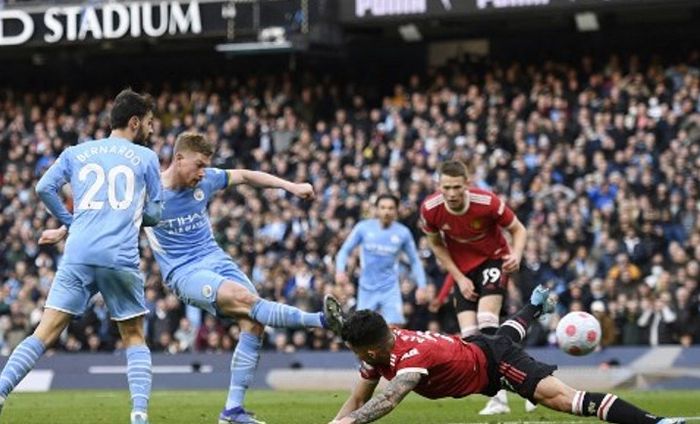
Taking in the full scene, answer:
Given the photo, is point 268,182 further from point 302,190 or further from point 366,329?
point 366,329

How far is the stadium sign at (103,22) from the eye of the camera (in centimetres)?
3153

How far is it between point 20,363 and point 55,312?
438 mm

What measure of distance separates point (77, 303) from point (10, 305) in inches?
700

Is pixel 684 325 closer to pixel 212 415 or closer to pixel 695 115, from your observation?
pixel 695 115

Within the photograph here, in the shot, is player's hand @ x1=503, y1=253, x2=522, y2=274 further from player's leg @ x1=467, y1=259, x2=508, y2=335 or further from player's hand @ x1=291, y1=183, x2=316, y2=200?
player's hand @ x1=291, y1=183, x2=316, y2=200

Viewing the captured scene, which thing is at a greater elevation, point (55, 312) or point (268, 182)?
point (268, 182)

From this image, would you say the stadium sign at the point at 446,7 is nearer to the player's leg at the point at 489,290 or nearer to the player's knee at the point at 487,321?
the player's leg at the point at 489,290

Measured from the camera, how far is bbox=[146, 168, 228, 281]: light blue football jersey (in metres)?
12.2

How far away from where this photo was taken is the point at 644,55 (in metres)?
30.5

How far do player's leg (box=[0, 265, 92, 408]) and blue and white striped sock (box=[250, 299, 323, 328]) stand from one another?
5.66 ft

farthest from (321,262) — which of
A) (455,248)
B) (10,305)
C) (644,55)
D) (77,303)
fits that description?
(77,303)

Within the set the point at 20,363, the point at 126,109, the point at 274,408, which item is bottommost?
the point at 274,408

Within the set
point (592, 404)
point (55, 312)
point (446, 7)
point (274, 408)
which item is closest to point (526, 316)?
point (592, 404)

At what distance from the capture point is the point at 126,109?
10.6 metres
